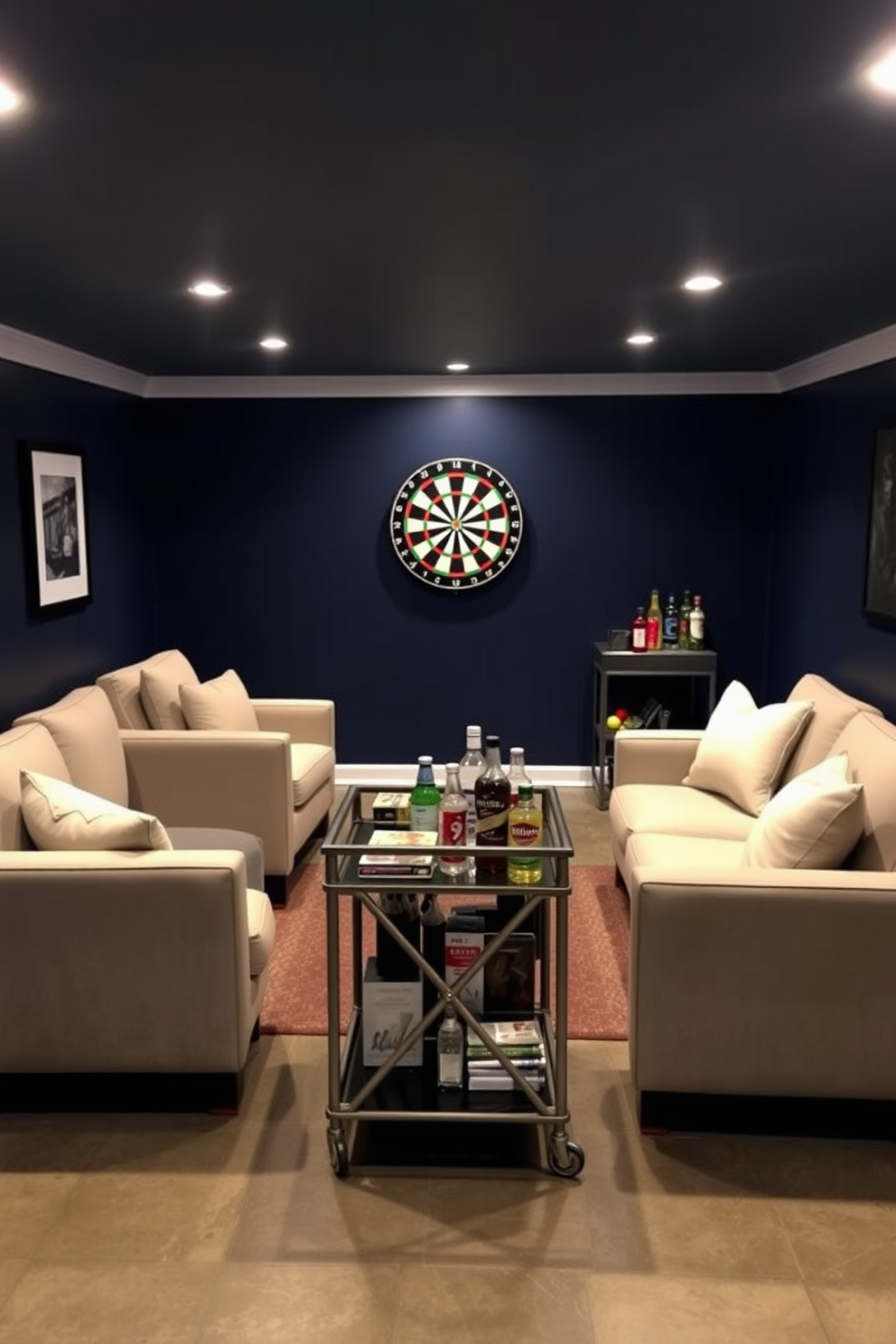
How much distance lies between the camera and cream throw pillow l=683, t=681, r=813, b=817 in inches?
148

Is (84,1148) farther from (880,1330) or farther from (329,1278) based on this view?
(880,1330)

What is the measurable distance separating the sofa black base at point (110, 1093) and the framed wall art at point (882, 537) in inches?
111

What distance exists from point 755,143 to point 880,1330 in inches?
88.6

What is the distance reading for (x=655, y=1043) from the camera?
2582 mm

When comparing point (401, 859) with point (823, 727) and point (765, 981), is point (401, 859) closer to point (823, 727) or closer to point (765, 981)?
point (765, 981)

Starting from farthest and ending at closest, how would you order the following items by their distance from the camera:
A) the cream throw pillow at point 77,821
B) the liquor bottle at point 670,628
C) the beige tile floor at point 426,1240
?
the liquor bottle at point 670,628 < the cream throw pillow at point 77,821 < the beige tile floor at point 426,1240

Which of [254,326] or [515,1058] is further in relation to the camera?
[254,326]

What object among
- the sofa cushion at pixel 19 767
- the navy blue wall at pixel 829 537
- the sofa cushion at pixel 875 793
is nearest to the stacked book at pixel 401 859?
the sofa cushion at pixel 19 767

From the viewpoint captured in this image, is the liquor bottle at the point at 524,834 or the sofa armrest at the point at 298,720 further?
the sofa armrest at the point at 298,720

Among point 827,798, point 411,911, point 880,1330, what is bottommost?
point 880,1330

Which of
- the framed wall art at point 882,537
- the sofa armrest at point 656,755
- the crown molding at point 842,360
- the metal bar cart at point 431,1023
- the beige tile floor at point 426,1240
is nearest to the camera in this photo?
the beige tile floor at point 426,1240

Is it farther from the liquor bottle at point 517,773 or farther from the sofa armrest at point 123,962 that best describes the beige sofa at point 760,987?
the sofa armrest at point 123,962

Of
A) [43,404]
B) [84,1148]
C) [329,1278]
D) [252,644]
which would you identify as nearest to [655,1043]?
[329,1278]

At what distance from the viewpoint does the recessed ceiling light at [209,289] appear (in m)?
3.18
